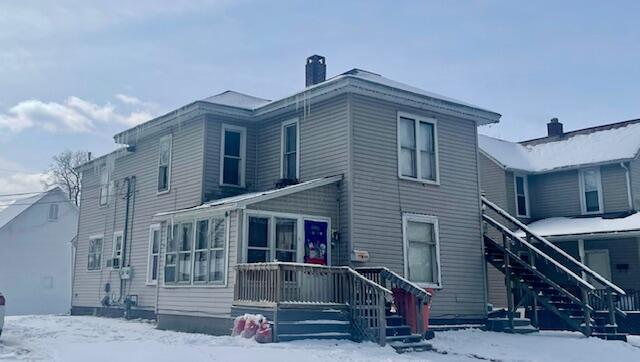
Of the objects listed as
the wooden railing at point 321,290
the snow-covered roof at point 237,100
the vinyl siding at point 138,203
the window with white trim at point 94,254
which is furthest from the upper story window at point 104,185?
the wooden railing at point 321,290

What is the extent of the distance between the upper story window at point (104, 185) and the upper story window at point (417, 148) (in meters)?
12.4

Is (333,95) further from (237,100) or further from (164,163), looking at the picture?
(164,163)

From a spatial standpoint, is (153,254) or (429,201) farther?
(153,254)

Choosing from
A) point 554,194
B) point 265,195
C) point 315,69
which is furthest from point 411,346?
point 554,194

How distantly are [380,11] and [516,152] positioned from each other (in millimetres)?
16566

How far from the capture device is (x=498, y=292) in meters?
23.9

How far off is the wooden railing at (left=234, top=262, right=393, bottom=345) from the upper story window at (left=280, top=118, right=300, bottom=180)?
4.40m

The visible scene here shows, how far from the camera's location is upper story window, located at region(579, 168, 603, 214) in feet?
79.6

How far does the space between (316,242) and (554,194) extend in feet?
48.5

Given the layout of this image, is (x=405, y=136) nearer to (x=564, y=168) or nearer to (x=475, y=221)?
(x=475, y=221)

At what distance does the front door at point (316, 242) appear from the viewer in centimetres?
1471

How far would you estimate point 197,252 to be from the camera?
15.3m

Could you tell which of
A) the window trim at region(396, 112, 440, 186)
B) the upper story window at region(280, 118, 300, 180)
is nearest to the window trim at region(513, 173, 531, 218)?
the window trim at region(396, 112, 440, 186)

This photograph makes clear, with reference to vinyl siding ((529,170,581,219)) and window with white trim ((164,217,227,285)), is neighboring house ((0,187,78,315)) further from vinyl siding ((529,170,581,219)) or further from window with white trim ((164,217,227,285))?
vinyl siding ((529,170,581,219))
